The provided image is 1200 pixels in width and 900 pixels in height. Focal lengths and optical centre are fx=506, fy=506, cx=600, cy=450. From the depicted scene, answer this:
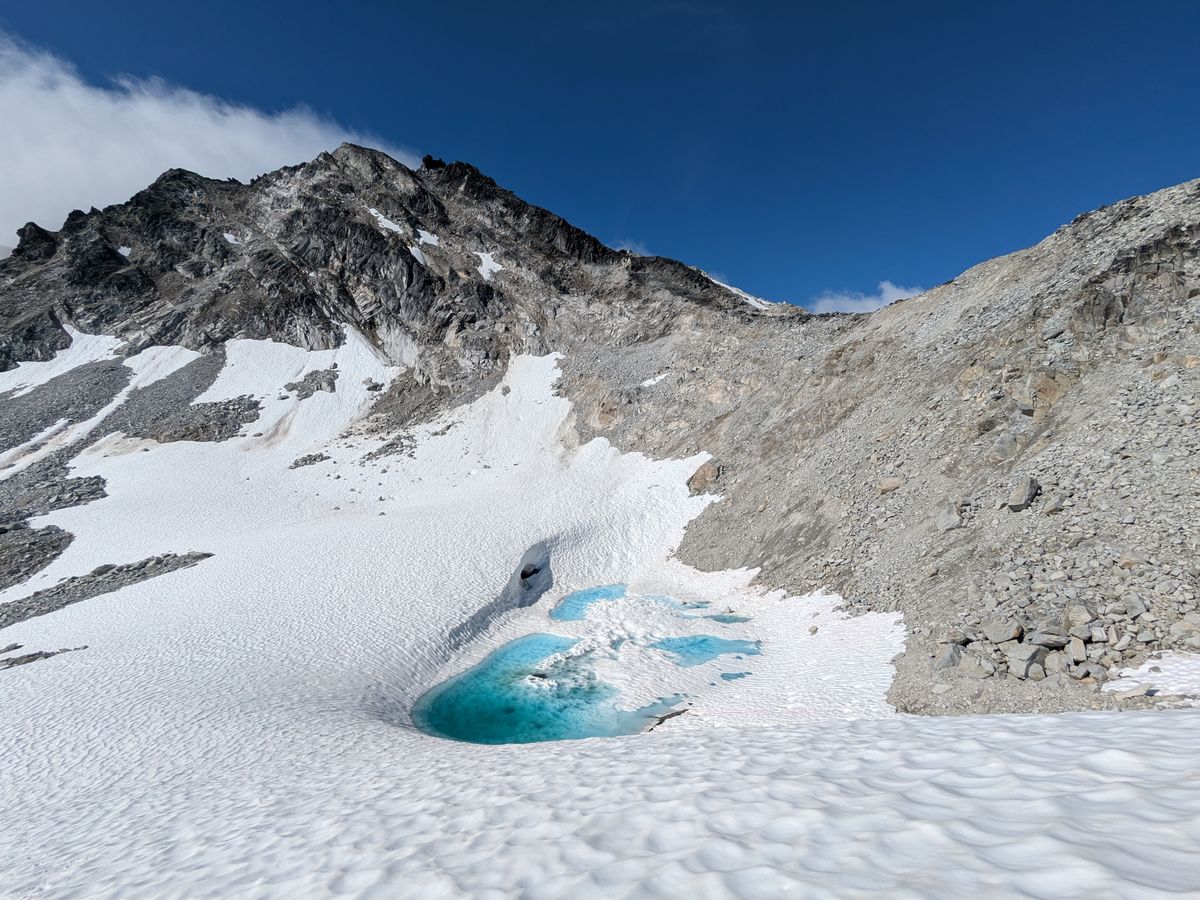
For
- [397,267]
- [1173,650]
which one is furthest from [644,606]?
[397,267]

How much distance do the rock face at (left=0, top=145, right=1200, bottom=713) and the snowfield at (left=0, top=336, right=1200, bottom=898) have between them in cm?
244

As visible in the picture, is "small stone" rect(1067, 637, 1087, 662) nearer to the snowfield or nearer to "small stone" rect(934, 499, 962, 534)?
the snowfield

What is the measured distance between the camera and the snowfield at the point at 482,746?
2701 millimetres

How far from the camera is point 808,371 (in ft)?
96.7

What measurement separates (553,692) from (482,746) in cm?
527

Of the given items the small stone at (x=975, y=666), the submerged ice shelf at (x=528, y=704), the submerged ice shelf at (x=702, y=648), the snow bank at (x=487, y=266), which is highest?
the snow bank at (x=487, y=266)

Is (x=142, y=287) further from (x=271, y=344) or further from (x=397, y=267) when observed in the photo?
(x=397, y=267)

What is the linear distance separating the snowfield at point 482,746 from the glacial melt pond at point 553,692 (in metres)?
0.53

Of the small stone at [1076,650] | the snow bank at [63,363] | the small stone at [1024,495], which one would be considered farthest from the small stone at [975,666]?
the snow bank at [63,363]

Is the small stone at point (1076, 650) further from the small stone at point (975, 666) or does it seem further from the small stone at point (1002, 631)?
the small stone at point (975, 666)

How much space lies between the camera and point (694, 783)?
13.6 ft

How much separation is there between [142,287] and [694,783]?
68900 millimetres

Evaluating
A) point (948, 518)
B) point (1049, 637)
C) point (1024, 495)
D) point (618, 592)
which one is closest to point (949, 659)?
point (1049, 637)

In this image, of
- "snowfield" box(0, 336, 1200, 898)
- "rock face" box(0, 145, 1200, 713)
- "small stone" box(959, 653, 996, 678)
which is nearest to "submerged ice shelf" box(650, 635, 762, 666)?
"snowfield" box(0, 336, 1200, 898)
